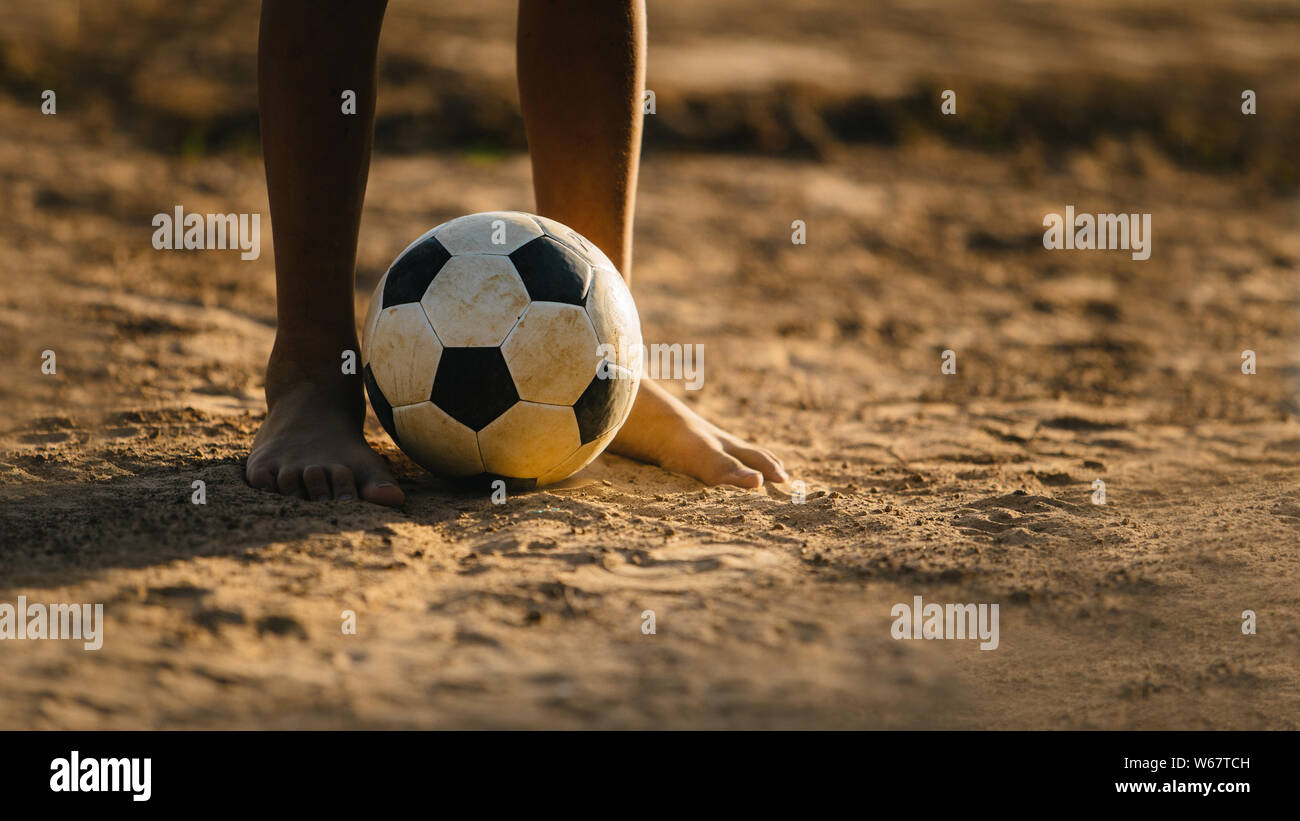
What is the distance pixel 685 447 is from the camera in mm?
2830

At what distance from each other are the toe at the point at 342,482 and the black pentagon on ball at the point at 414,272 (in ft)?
1.16

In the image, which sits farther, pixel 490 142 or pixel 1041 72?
pixel 1041 72

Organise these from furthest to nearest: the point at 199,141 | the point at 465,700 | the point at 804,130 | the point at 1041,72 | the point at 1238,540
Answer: the point at 1041,72 < the point at 804,130 < the point at 199,141 < the point at 1238,540 < the point at 465,700

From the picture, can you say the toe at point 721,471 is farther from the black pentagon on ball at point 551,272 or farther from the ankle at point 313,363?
the ankle at point 313,363

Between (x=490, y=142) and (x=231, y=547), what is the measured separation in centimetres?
436

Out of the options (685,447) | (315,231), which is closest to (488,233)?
(315,231)

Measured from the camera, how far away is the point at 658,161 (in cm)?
610

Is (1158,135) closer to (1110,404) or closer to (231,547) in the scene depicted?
(1110,404)

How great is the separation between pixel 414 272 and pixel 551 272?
29 centimetres

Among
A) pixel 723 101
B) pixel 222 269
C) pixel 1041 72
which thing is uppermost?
pixel 1041 72

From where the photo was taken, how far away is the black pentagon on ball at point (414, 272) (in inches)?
94.9

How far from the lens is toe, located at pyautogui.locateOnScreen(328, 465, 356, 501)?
2.36m

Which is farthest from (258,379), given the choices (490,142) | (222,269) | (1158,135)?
(1158,135)

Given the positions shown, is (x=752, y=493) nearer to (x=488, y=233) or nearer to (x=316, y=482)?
(x=488, y=233)
